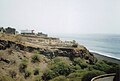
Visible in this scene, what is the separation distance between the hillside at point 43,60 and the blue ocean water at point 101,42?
0.31 ft

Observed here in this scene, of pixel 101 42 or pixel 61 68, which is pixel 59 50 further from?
pixel 101 42

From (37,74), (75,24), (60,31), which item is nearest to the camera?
(37,74)

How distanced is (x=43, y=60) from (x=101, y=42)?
1.10 m

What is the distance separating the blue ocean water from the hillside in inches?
3.7

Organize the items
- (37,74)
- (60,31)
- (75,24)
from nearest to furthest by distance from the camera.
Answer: (37,74)
(60,31)
(75,24)

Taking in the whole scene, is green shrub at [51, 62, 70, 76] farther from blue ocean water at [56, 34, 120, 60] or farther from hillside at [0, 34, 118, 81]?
blue ocean water at [56, 34, 120, 60]

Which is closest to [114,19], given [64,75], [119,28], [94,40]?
[119,28]

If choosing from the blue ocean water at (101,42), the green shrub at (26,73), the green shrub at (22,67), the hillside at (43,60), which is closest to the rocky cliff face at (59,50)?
the hillside at (43,60)

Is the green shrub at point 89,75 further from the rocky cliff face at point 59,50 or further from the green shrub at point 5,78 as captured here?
the green shrub at point 5,78

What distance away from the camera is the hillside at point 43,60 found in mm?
3703

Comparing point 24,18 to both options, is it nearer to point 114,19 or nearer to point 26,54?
point 26,54

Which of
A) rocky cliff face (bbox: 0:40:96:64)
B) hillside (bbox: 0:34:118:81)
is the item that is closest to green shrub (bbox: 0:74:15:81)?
hillside (bbox: 0:34:118:81)

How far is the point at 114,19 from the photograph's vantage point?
15.1ft

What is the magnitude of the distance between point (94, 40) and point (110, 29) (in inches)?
16.1
